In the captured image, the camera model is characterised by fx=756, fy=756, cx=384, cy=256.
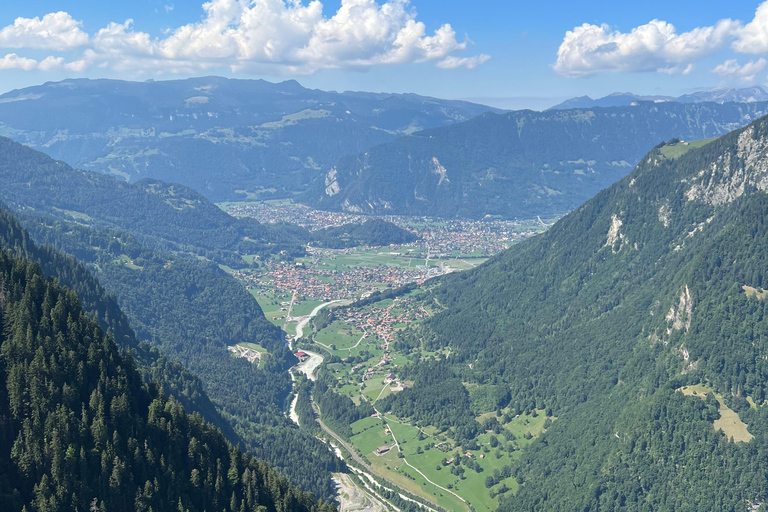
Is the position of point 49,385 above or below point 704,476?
above

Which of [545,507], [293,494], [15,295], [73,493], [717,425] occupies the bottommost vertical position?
[545,507]

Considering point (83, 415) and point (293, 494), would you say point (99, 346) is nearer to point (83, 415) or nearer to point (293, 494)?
point (83, 415)

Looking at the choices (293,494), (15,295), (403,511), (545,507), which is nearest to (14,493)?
(15,295)

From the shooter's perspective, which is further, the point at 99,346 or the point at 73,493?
the point at 99,346

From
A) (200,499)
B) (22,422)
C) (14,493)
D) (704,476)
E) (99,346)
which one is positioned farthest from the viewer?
(704,476)

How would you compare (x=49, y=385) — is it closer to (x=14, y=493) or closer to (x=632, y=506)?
(x=14, y=493)

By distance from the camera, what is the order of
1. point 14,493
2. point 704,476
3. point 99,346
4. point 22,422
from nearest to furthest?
point 14,493 < point 22,422 < point 99,346 < point 704,476
